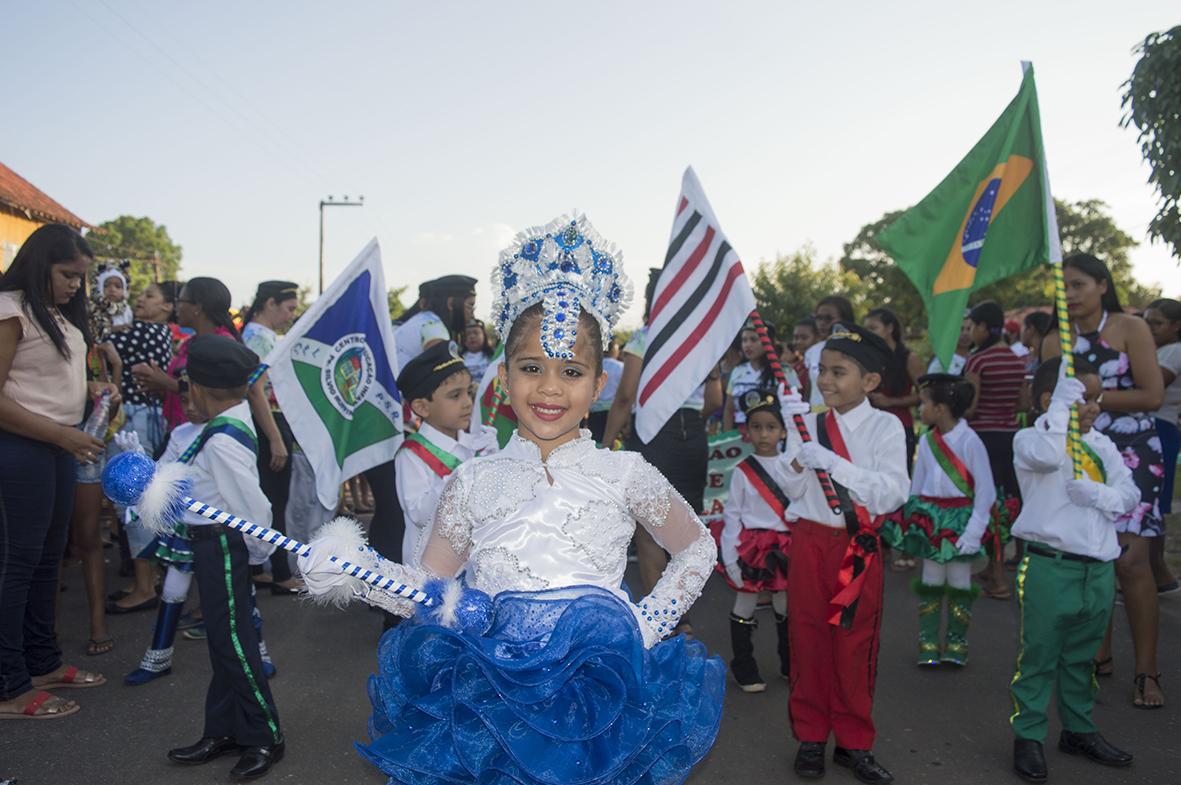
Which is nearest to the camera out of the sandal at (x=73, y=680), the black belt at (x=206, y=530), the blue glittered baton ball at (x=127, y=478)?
the blue glittered baton ball at (x=127, y=478)

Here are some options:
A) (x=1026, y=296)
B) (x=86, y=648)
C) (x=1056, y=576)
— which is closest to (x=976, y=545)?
(x=1056, y=576)

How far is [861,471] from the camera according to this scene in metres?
3.84

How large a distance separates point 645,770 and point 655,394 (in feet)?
8.02

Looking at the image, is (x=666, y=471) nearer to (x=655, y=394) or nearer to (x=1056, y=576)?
(x=655, y=394)

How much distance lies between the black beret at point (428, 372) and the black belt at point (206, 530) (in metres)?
1.19

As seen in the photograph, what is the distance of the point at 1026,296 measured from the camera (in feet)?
120

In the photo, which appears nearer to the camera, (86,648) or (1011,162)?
(1011,162)

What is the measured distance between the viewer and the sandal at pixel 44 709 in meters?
4.38

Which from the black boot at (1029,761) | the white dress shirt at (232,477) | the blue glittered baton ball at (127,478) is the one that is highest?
the blue glittered baton ball at (127,478)

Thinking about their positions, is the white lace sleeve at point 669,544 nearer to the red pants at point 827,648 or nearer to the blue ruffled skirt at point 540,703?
the blue ruffled skirt at point 540,703

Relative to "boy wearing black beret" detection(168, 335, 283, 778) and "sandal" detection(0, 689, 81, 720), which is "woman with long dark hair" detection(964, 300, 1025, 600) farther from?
"sandal" detection(0, 689, 81, 720)

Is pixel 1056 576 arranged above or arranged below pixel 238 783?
above

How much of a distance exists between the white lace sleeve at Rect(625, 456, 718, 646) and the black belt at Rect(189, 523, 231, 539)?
2.21m

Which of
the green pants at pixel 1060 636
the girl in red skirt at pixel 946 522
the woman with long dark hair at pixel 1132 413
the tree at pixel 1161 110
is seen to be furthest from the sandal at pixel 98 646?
the tree at pixel 1161 110
